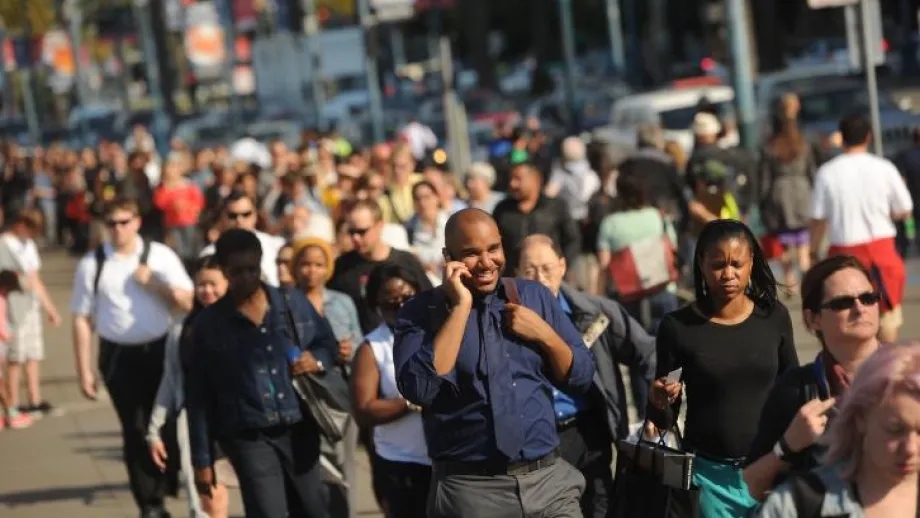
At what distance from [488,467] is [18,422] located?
1082 cm

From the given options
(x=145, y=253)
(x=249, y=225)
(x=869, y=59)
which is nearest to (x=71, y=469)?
(x=145, y=253)

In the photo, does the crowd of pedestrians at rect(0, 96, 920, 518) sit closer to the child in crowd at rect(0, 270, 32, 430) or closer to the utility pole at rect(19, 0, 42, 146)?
the child in crowd at rect(0, 270, 32, 430)

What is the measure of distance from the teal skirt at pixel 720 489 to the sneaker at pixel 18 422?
1075 centimetres

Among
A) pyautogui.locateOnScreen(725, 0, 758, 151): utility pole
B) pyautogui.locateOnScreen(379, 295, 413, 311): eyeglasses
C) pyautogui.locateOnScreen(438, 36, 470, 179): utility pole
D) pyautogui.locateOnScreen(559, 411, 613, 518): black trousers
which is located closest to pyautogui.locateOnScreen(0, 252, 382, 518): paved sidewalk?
pyautogui.locateOnScreen(379, 295, 413, 311): eyeglasses

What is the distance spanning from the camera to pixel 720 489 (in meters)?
7.00

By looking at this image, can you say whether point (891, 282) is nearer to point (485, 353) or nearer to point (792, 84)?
point (485, 353)

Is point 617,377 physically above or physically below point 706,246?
below

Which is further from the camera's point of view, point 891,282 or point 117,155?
point 117,155

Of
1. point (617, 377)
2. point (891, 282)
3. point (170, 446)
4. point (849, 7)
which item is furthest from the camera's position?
point (849, 7)

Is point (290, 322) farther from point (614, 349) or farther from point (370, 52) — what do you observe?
point (370, 52)

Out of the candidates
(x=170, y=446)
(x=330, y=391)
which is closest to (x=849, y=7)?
(x=170, y=446)

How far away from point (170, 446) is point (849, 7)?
6.20 meters

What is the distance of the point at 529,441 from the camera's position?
6840 mm

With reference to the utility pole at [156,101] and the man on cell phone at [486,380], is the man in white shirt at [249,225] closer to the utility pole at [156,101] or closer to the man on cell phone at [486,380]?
the man on cell phone at [486,380]
